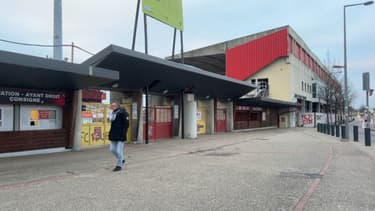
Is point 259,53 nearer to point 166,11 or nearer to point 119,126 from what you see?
point 166,11

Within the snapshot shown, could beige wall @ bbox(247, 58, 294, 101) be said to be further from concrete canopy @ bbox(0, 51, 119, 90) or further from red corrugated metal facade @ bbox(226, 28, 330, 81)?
concrete canopy @ bbox(0, 51, 119, 90)

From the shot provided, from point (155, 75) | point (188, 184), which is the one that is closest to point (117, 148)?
point (188, 184)

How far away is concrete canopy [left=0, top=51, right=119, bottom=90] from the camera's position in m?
9.15

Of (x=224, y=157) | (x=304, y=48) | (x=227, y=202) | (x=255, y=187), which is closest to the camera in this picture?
(x=227, y=202)

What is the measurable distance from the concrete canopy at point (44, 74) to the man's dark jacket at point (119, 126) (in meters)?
2.72

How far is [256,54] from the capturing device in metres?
44.9

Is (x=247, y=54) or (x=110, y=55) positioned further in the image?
(x=247, y=54)

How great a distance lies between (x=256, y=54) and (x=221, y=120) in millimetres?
19835

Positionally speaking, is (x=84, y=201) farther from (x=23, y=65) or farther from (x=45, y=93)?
(x=45, y=93)

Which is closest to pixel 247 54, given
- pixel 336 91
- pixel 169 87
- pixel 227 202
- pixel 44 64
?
pixel 336 91

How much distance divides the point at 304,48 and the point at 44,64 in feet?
165

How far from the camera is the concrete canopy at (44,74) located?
9148mm

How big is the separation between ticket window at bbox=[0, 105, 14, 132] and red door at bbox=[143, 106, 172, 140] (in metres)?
7.51

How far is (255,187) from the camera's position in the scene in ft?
22.6
